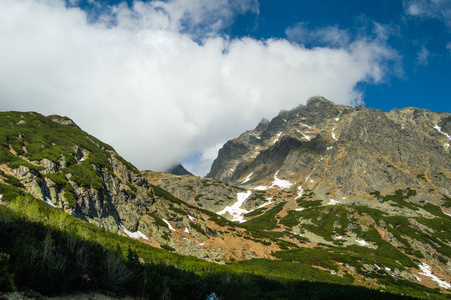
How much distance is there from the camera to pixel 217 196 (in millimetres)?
193750

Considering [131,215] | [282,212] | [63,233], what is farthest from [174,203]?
[282,212]

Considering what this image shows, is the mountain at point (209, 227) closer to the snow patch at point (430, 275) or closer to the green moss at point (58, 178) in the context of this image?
the green moss at point (58, 178)

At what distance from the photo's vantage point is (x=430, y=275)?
7119 centimetres

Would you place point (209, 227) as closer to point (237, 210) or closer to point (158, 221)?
point (158, 221)

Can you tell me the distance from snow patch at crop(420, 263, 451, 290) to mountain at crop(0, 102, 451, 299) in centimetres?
53

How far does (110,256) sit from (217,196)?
7329 inches

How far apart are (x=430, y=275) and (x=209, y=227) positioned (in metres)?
70.2

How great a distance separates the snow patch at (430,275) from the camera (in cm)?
6462

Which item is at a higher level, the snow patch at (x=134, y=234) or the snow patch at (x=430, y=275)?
the snow patch at (x=430, y=275)

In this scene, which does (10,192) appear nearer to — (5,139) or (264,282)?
(5,139)

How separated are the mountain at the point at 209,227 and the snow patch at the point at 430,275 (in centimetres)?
53

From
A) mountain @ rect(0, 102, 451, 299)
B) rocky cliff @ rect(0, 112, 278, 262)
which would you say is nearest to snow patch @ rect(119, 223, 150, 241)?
rocky cliff @ rect(0, 112, 278, 262)

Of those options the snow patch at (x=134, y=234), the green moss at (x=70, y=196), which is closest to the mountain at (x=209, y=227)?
the green moss at (x=70, y=196)

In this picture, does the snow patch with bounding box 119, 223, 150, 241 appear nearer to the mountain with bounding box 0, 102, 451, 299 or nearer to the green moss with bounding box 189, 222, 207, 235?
the mountain with bounding box 0, 102, 451, 299
